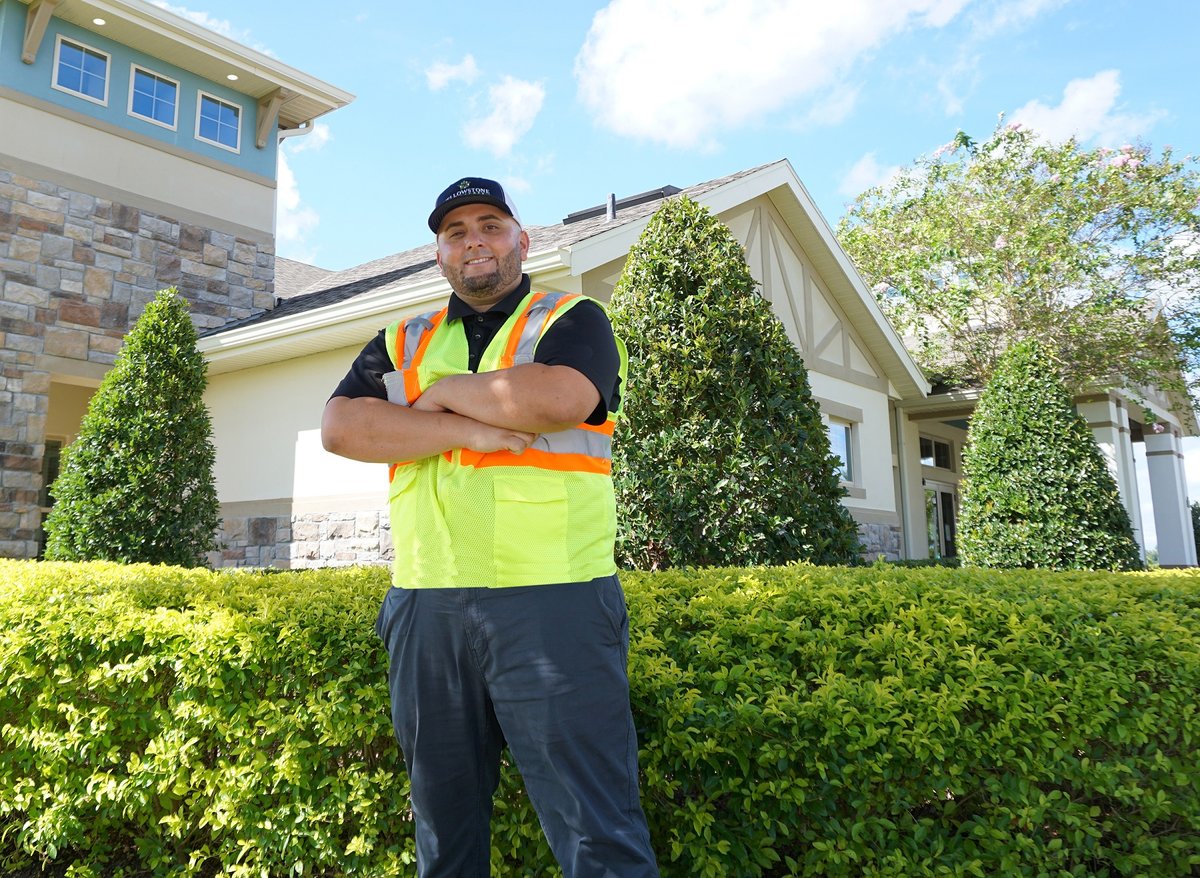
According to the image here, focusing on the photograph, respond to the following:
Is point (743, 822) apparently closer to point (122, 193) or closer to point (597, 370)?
point (597, 370)

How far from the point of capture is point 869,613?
134 inches

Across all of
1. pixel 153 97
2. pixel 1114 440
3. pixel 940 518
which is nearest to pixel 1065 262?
pixel 1114 440

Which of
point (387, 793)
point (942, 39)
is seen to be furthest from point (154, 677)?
point (942, 39)

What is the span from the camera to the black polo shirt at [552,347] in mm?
2236

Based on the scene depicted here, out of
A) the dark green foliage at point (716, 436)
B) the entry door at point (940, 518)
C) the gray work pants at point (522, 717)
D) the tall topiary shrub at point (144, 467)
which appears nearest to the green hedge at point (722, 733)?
the gray work pants at point (522, 717)

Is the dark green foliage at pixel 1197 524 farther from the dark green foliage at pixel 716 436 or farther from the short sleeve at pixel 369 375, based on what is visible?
the short sleeve at pixel 369 375

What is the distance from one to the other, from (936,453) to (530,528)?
19.7 m

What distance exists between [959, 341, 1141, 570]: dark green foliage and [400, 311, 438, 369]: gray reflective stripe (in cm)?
932

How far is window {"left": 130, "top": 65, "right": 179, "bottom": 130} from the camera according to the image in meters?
12.7

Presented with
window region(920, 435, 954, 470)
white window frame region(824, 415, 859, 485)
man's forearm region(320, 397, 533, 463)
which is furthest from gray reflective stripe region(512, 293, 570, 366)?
window region(920, 435, 954, 470)

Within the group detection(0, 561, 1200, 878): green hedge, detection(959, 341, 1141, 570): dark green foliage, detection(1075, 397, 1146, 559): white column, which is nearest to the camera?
detection(0, 561, 1200, 878): green hedge

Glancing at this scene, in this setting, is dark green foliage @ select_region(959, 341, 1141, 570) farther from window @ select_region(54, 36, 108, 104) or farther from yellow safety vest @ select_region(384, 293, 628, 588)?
window @ select_region(54, 36, 108, 104)

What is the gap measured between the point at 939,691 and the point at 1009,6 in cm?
1529

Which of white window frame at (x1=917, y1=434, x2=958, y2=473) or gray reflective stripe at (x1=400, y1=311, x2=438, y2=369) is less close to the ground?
white window frame at (x1=917, y1=434, x2=958, y2=473)
